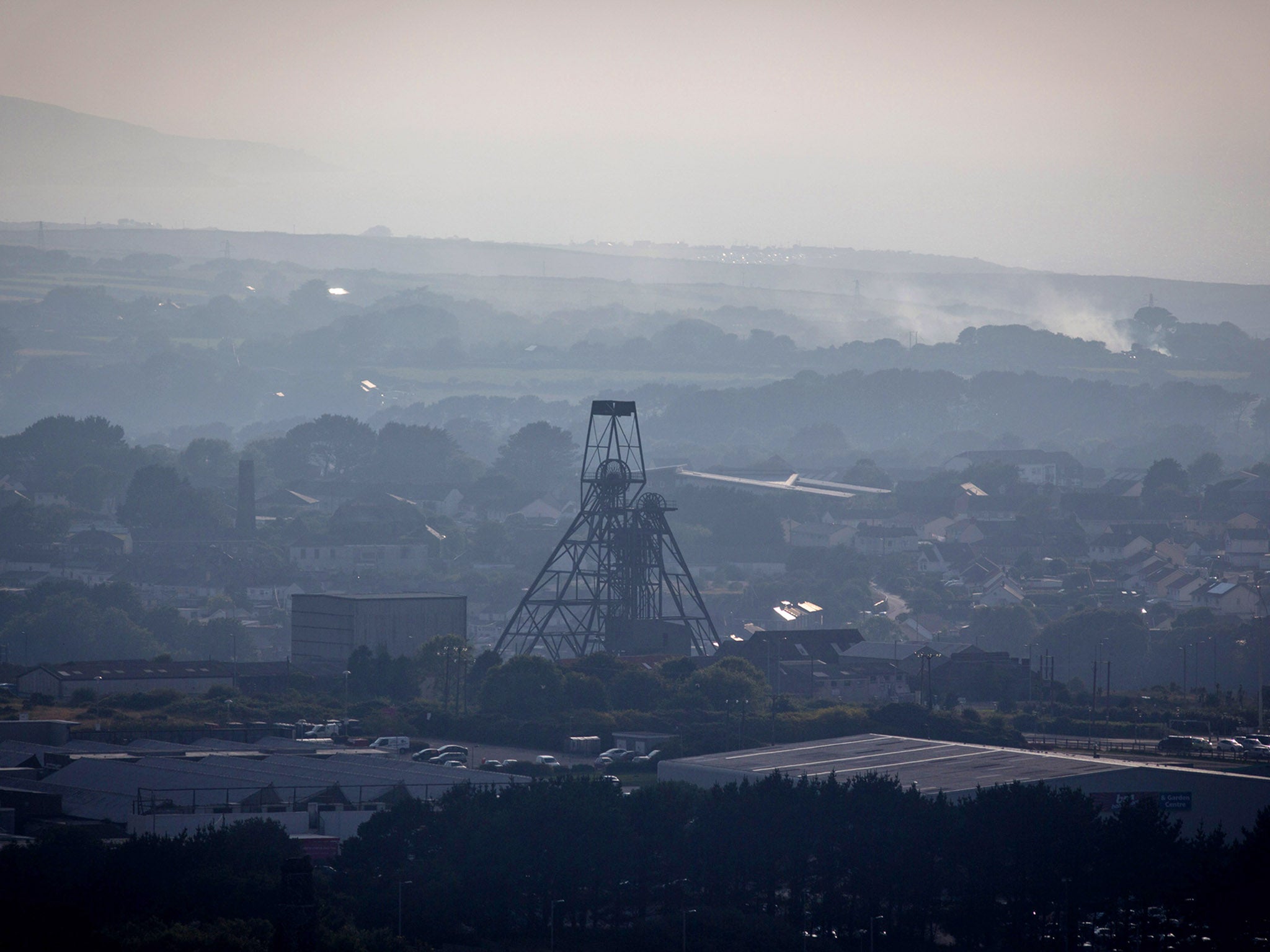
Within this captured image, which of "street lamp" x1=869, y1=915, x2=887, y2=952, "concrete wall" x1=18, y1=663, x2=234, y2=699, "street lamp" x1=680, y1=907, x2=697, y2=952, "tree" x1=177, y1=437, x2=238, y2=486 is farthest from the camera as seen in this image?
"tree" x1=177, y1=437, x2=238, y2=486

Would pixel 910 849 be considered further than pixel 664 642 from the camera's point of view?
No

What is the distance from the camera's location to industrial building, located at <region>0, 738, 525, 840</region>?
2795 cm

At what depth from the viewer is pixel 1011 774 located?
30.4 metres

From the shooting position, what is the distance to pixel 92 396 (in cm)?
14150

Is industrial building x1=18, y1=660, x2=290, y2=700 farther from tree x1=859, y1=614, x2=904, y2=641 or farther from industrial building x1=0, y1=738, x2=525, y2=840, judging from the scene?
tree x1=859, y1=614, x2=904, y2=641

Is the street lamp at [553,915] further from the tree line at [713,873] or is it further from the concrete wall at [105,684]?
the concrete wall at [105,684]

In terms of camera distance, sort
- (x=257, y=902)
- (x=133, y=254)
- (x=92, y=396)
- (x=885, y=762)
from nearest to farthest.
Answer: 1. (x=257, y=902)
2. (x=885, y=762)
3. (x=92, y=396)
4. (x=133, y=254)

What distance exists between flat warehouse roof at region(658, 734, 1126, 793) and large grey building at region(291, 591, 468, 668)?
14.3m

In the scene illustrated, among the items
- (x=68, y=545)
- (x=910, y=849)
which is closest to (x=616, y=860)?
(x=910, y=849)

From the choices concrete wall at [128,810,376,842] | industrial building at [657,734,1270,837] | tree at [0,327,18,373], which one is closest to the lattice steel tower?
industrial building at [657,734,1270,837]

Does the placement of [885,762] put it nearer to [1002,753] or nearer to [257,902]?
[1002,753]

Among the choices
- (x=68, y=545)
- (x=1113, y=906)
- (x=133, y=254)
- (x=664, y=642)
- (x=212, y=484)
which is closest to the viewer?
(x=1113, y=906)

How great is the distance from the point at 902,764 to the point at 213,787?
1027 cm

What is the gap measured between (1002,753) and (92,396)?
11733 centimetres
